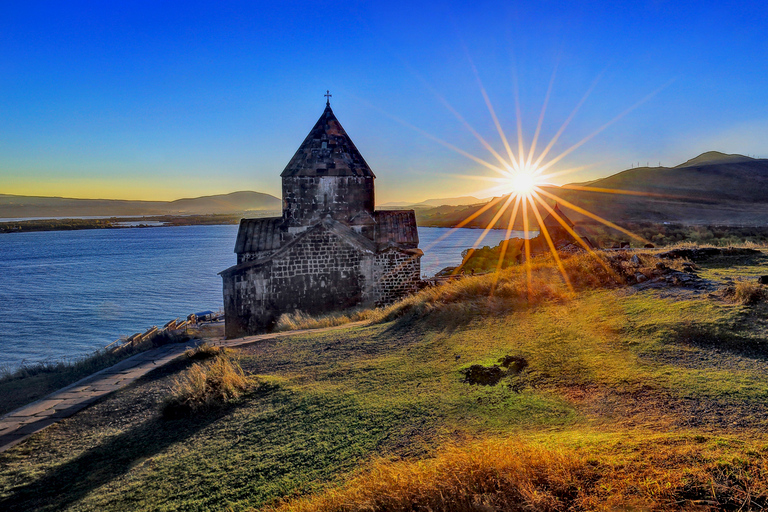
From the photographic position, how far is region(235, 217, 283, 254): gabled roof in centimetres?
1500

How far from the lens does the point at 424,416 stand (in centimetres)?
430

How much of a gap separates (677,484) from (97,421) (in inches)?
253

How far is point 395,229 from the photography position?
1608cm

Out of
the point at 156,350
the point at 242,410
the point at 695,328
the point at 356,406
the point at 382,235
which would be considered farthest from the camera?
the point at 382,235

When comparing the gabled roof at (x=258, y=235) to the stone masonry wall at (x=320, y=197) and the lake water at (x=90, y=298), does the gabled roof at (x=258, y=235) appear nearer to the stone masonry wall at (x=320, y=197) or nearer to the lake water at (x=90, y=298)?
the stone masonry wall at (x=320, y=197)

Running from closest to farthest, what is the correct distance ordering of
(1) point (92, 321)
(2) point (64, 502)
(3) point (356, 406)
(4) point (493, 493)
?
1. (4) point (493, 493)
2. (2) point (64, 502)
3. (3) point (356, 406)
4. (1) point (92, 321)

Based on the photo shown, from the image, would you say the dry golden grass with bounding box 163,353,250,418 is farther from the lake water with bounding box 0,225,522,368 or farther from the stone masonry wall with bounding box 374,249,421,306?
the lake water with bounding box 0,225,522,368

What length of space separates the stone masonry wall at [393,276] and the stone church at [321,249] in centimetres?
4

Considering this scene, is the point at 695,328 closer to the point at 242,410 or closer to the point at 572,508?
the point at 572,508

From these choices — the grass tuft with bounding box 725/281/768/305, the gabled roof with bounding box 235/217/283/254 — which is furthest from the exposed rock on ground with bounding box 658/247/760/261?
the gabled roof with bounding box 235/217/283/254

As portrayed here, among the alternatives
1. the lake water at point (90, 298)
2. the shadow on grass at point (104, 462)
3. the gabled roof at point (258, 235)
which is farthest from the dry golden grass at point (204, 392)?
the lake water at point (90, 298)

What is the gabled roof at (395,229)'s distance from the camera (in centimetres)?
1577

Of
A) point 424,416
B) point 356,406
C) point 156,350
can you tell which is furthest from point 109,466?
point 156,350

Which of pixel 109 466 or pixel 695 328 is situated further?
pixel 695 328
